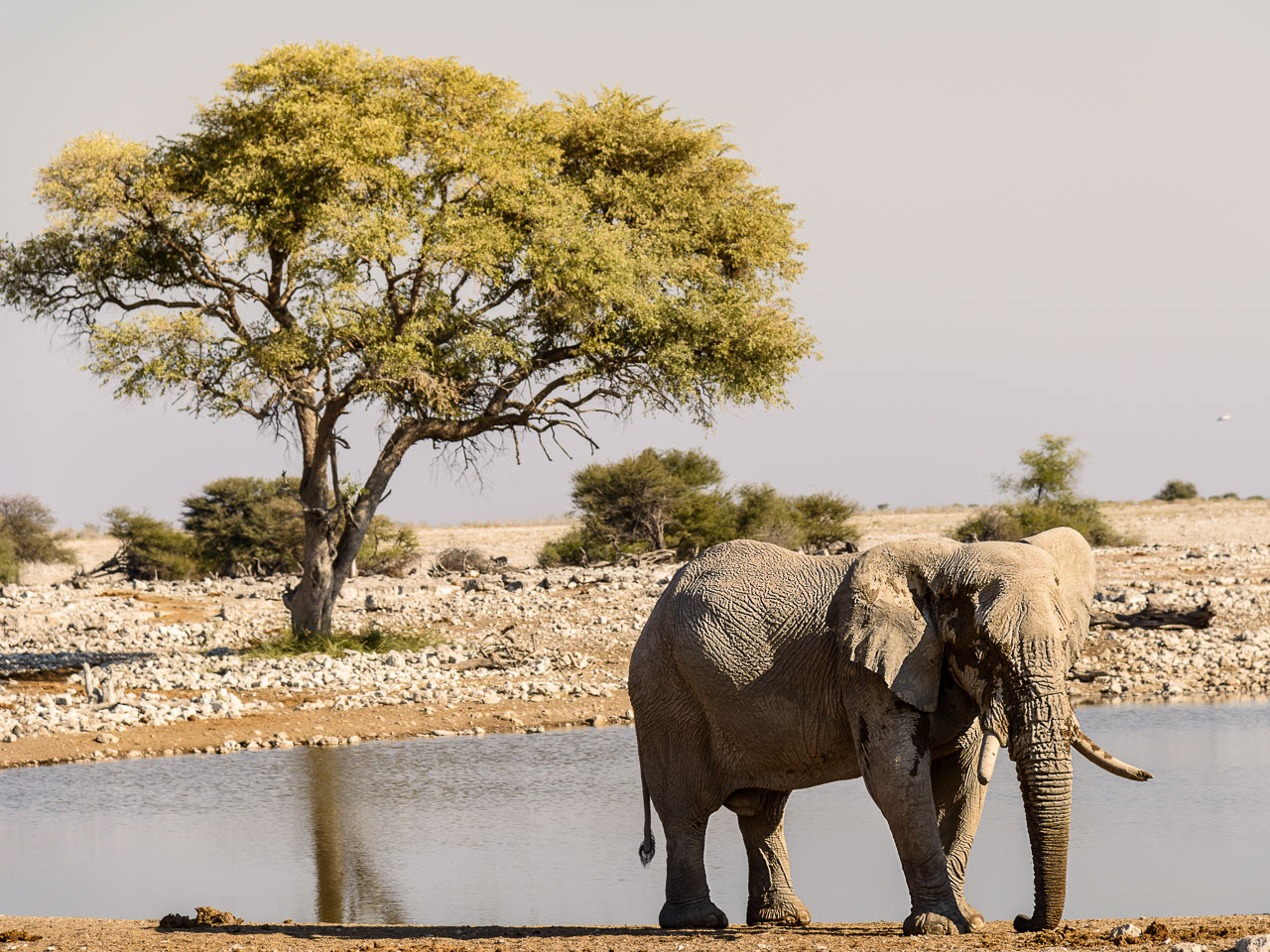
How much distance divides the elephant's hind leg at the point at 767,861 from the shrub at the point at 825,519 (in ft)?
93.3

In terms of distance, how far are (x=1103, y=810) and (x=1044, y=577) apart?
455 centimetres

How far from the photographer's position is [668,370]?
22703 millimetres

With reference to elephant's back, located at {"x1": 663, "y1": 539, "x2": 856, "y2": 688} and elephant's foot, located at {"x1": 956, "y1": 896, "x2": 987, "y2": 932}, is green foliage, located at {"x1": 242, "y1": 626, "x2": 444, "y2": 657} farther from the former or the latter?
elephant's foot, located at {"x1": 956, "y1": 896, "x2": 987, "y2": 932}

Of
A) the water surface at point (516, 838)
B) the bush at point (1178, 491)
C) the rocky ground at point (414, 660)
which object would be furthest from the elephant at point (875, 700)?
the bush at point (1178, 491)

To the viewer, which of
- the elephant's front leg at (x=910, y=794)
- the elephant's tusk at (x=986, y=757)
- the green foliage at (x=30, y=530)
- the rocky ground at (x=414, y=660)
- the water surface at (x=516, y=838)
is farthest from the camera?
the green foliage at (x=30, y=530)

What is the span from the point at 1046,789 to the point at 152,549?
39315 millimetres

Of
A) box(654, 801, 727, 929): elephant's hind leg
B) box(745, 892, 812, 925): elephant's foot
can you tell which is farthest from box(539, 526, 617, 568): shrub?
box(745, 892, 812, 925): elephant's foot

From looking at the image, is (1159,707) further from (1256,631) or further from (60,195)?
(60,195)

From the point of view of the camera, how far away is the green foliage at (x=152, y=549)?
41969 mm

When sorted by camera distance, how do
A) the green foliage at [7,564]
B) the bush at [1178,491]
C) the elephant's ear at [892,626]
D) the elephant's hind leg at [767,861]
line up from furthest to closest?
the bush at [1178,491] → the green foliage at [7,564] → the elephant's hind leg at [767,861] → the elephant's ear at [892,626]

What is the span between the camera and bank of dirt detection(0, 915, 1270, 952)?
639 cm

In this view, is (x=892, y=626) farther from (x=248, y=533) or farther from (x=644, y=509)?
(x=248, y=533)

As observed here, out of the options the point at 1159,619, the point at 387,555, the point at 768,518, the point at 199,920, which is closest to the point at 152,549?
the point at 387,555

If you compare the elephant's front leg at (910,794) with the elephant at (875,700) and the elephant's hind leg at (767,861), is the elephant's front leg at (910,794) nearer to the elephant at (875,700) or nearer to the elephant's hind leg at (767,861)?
the elephant at (875,700)
